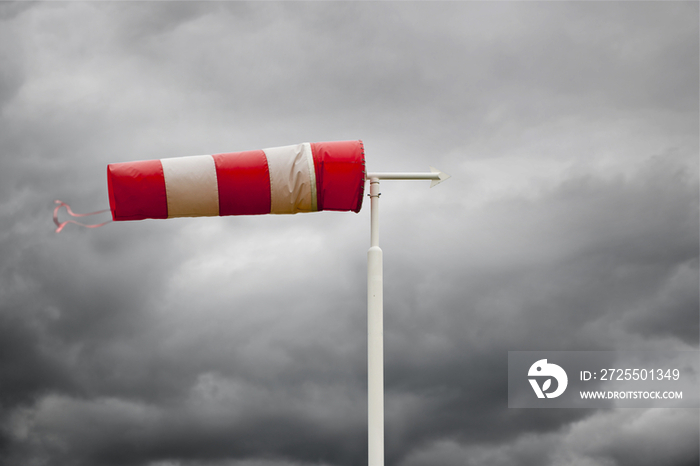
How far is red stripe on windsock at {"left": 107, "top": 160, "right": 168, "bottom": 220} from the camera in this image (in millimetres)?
13195

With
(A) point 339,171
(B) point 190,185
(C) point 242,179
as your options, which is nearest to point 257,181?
(C) point 242,179

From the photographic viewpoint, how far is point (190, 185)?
13.5 m

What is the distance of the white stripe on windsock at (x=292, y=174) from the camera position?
13.7m

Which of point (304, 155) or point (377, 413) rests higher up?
point (304, 155)

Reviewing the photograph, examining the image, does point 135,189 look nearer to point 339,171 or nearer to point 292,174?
point 292,174

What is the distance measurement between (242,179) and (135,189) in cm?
206

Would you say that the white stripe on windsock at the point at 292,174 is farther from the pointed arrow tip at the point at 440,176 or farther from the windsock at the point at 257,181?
the pointed arrow tip at the point at 440,176

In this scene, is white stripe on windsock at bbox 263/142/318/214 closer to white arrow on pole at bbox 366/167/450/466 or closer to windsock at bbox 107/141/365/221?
windsock at bbox 107/141/365/221

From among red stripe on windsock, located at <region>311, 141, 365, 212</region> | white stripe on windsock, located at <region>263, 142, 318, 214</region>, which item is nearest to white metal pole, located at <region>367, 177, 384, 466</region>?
red stripe on windsock, located at <region>311, 141, 365, 212</region>

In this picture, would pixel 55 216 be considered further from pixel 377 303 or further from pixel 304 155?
pixel 377 303

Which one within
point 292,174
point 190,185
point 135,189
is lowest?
point 135,189

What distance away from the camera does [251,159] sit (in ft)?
45.1

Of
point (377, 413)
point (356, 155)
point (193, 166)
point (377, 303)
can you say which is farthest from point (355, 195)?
point (377, 413)

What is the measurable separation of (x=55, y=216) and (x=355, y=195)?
5617 mm
